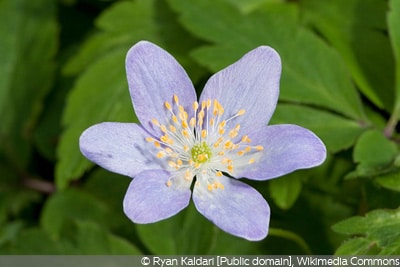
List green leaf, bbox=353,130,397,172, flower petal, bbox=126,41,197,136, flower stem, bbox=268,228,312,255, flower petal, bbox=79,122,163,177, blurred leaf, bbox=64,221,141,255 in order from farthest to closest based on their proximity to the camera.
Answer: blurred leaf, bbox=64,221,141,255
flower stem, bbox=268,228,312,255
green leaf, bbox=353,130,397,172
flower petal, bbox=126,41,197,136
flower petal, bbox=79,122,163,177

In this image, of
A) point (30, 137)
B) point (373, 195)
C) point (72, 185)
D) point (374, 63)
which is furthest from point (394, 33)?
point (30, 137)

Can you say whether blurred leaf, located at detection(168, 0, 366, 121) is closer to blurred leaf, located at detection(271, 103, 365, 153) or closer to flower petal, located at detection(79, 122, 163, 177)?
blurred leaf, located at detection(271, 103, 365, 153)

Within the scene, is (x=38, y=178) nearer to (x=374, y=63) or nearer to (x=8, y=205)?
(x=8, y=205)

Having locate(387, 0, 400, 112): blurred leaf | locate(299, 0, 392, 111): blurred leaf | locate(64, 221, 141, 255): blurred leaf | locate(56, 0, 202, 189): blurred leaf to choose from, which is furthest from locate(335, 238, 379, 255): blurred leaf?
locate(56, 0, 202, 189): blurred leaf

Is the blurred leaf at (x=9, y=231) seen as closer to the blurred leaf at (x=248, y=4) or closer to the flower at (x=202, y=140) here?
the flower at (x=202, y=140)

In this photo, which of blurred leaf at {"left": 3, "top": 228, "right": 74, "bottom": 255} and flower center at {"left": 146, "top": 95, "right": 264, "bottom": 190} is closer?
flower center at {"left": 146, "top": 95, "right": 264, "bottom": 190}

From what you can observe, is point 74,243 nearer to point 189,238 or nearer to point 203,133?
point 189,238
